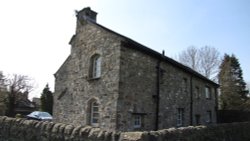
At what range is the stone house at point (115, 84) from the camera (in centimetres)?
1456

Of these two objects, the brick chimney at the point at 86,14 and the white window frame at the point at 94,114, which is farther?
the brick chimney at the point at 86,14

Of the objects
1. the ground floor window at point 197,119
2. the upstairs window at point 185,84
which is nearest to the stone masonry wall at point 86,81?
the upstairs window at point 185,84

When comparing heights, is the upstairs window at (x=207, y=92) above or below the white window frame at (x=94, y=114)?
above

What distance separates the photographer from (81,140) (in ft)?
23.2

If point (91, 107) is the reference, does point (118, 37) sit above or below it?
above

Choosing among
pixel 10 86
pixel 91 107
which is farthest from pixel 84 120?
pixel 10 86

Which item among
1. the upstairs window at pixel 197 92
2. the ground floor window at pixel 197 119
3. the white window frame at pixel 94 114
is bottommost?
the ground floor window at pixel 197 119

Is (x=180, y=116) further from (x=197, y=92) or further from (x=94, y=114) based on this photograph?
(x=94, y=114)

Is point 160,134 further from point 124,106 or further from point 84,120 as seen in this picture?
point 84,120

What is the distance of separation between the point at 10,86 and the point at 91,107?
33348mm

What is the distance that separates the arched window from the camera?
53.7ft

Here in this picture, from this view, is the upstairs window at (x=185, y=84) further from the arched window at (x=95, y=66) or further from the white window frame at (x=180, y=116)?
the arched window at (x=95, y=66)

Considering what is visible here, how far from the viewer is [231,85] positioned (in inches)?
1470

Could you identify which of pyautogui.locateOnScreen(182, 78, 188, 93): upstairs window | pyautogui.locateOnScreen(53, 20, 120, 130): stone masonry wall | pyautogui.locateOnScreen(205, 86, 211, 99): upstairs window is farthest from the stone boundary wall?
pyautogui.locateOnScreen(205, 86, 211, 99): upstairs window
